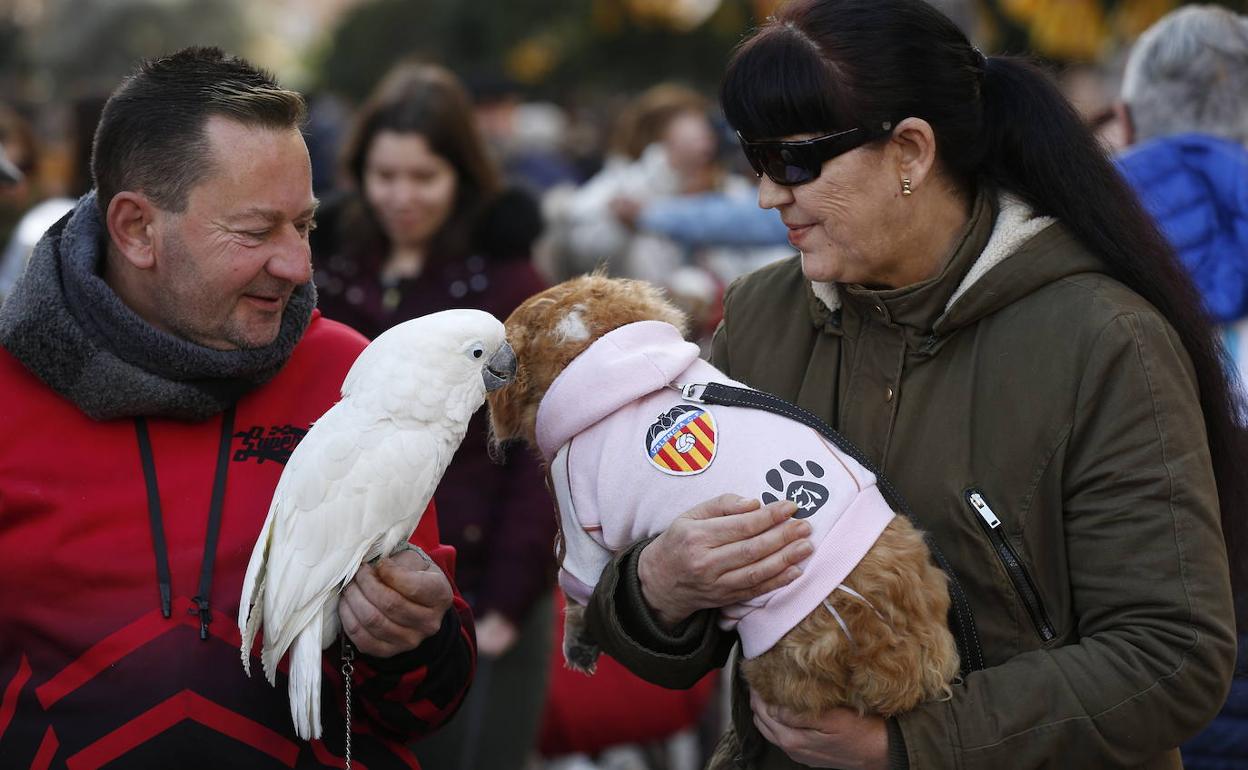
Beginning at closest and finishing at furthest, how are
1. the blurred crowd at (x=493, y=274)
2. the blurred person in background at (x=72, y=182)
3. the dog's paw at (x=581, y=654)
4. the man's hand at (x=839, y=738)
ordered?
the man's hand at (x=839, y=738) < the dog's paw at (x=581, y=654) < the blurred crowd at (x=493, y=274) < the blurred person in background at (x=72, y=182)

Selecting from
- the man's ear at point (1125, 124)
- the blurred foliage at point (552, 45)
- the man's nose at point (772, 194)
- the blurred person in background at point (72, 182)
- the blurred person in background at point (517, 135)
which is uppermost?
the man's nose at point (772, 194)

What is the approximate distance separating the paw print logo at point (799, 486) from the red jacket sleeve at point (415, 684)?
0.74 m

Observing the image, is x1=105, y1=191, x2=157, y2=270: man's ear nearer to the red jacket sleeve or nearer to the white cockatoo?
the white cockatoo

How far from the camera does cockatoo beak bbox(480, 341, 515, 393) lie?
8.32ft

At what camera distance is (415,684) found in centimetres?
255

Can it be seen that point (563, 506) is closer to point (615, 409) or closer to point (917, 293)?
point (615, 409)

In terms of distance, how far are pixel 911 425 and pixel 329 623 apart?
1194 millimetres

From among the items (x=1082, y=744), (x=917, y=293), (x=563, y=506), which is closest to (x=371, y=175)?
(x=563, y=506)

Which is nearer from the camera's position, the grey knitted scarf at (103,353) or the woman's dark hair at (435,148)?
the grey knitted scarf at (103,353)

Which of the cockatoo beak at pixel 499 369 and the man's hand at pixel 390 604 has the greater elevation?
the cockatoo beak at pixel 499 369

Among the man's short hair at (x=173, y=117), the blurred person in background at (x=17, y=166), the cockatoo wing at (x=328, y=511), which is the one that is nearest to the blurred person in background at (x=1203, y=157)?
the cockatoo wing at (x=328, y=511)

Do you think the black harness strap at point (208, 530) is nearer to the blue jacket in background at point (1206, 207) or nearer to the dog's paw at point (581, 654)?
the dog's paw at point (581, 654)

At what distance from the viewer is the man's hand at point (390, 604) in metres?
2.40

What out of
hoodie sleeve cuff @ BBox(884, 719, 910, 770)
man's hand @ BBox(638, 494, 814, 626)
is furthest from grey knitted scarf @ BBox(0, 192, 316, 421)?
hoodie sleeve cuff @ BBox(884, 719, 910, 770)
